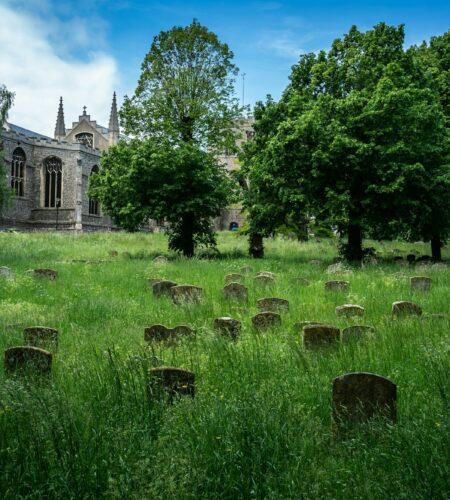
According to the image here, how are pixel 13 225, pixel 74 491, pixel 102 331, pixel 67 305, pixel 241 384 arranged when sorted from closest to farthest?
pixel 74 491
pixel 241 384
pixel 102 331
pixel 67 305
pixel 13 225

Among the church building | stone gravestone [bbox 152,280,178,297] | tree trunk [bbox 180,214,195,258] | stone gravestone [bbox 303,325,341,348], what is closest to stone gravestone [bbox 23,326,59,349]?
stone gravestone [bbox 303,325,341,348]

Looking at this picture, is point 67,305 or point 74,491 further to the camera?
point 67,305

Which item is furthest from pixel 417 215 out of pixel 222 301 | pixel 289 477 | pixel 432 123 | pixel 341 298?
pixel 289 477

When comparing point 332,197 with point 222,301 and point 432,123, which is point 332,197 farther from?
point 222,301

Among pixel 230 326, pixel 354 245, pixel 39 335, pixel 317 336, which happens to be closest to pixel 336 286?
pixel 230 326

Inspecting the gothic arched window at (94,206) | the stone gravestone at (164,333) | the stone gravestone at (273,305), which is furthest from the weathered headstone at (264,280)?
the gothic arched window at (94,206)

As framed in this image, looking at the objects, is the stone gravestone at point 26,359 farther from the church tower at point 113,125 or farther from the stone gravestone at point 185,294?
the church tower at point 113,125

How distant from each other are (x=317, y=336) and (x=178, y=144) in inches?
732

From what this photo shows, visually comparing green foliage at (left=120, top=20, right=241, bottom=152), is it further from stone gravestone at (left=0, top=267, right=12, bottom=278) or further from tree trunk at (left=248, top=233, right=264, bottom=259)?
stone gravestone at (left=0, top=267, right=12, bottom=278)

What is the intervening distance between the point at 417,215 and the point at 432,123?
3101mm

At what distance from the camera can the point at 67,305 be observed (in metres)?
9.45

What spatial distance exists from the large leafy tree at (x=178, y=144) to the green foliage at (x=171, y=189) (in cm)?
4

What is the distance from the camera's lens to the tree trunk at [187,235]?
2238 centimetres

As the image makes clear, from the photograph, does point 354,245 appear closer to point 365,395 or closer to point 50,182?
point 365,395
